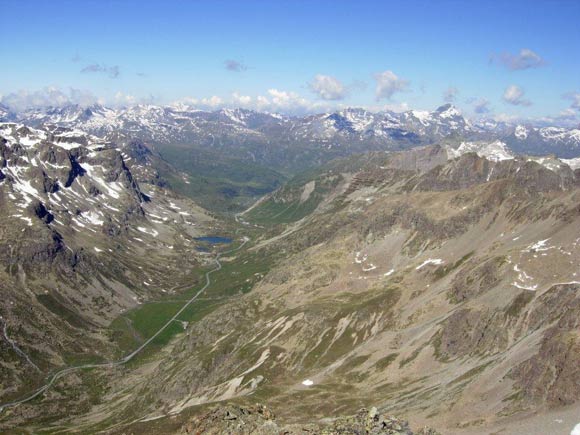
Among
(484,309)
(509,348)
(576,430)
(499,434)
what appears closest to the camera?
(576,430)

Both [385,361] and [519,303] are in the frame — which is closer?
[519,303]

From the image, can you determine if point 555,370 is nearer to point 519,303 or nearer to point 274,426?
point 519,303

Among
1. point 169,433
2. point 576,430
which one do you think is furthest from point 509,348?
point 169,433

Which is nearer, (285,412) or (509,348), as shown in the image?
(285,412)

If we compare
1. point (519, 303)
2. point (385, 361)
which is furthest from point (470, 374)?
point (519, 303)

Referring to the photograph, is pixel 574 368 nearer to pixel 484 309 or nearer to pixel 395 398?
pixel 395 398

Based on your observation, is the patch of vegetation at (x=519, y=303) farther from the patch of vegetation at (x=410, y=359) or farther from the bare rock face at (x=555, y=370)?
the patch of vegetation at (x=410, y=359)

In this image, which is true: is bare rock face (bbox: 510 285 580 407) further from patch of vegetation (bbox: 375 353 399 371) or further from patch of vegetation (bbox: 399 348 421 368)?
patch of vegetation (bbox: 375 353 399 371)

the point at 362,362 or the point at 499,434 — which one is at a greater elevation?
the point at 499,434

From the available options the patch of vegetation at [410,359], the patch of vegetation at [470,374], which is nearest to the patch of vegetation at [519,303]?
the patch of vegetation at [470,374]
